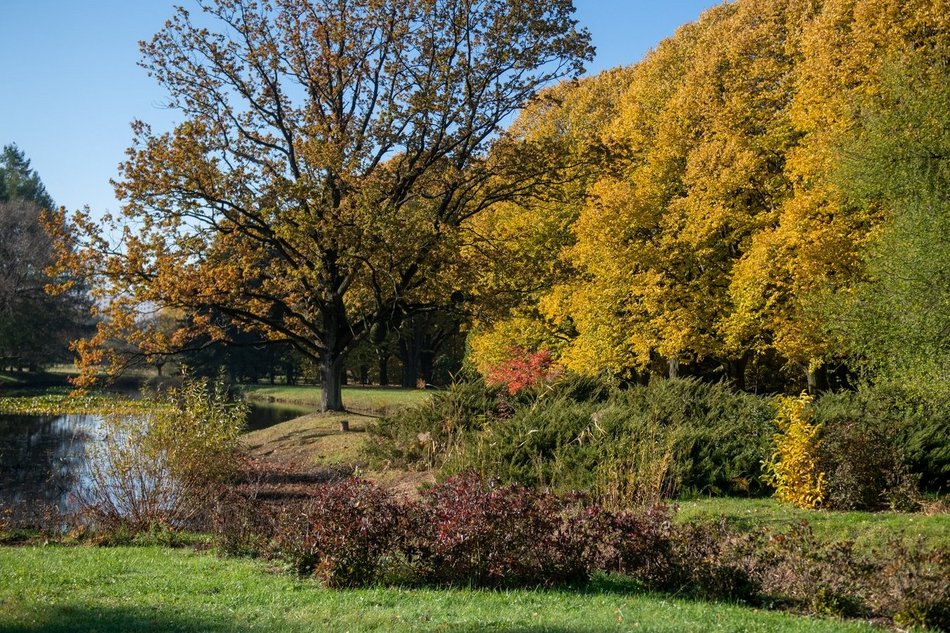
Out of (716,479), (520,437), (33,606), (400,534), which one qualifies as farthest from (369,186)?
(33,606)

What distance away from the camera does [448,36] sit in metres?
18.6

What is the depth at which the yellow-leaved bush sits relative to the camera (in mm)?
10219

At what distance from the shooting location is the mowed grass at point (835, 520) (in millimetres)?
8172

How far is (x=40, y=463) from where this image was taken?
56.6 ft

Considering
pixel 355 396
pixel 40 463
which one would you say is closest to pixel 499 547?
pixel 40 463

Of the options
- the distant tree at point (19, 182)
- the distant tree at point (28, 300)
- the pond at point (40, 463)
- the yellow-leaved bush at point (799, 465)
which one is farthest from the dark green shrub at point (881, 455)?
the distant tree at point (19, 182)

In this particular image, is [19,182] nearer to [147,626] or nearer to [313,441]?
[313,441]

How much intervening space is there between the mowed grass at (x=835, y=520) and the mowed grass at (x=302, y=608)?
95.3 inches

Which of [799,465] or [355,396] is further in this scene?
[355,396]

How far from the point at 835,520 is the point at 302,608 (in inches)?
250

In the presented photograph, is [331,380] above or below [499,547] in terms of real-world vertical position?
above

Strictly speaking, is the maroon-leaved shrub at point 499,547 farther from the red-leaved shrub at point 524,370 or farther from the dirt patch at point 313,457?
the red-leaved shrub at point 524,370

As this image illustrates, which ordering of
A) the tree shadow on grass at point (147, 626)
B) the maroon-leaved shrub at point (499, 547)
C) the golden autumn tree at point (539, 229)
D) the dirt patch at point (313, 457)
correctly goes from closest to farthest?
the tree shadow on grass at point (147, 626)
the maroon-leaved shrub at point (499, 547)
the dirt patch at point (313, 457)
the golden autumn tree at point (539, 229)

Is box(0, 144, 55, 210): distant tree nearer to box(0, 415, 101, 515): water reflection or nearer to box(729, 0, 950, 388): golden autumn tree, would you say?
box(0, 415, 101, 515): water reflection
